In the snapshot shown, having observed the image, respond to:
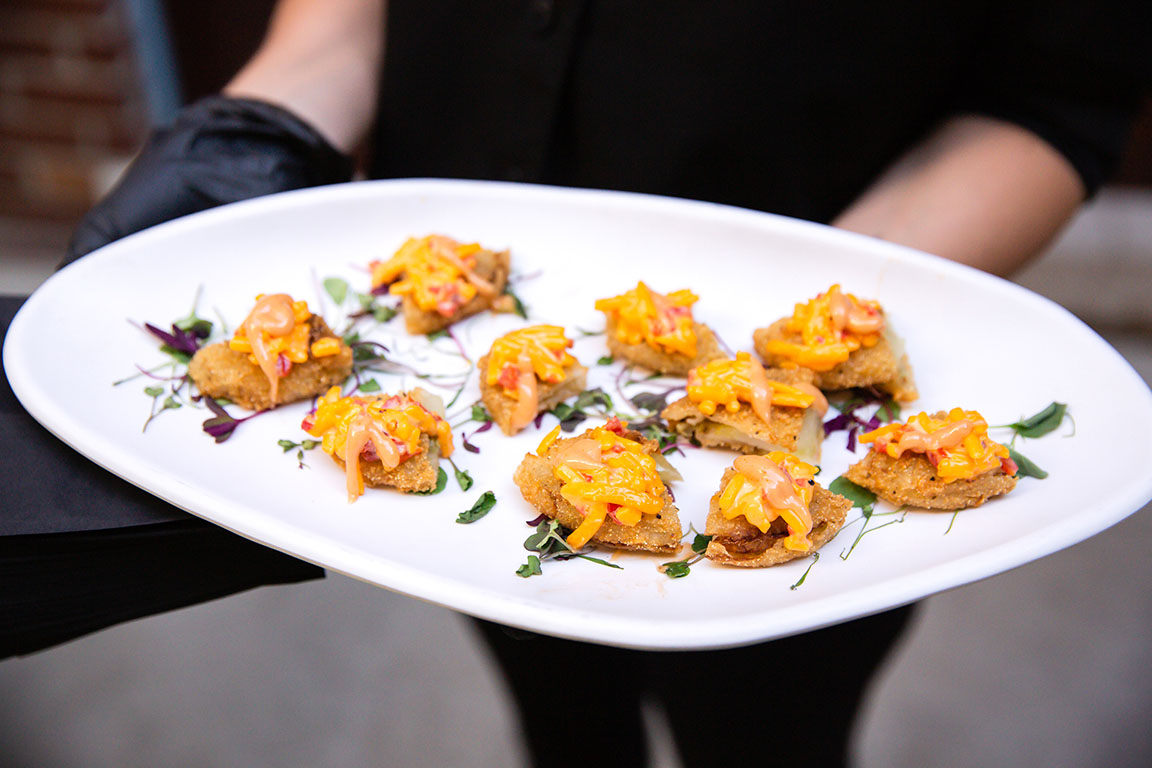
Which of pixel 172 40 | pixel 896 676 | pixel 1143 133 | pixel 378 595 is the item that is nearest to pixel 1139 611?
pixel 896 676

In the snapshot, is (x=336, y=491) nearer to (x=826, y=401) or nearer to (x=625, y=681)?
(x=826, y=401)

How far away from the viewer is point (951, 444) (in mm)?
1281

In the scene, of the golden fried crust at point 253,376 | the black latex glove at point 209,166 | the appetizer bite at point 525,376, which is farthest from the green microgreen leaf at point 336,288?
the appetizer bite at point 525,376

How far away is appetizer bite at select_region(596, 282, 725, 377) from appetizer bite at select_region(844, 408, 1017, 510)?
0.40 m

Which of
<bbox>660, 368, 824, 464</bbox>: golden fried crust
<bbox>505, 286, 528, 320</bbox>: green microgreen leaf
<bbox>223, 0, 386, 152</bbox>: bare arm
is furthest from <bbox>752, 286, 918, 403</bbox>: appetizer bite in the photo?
<bbox>223, 0, 386, 152</bbox>: bare arm

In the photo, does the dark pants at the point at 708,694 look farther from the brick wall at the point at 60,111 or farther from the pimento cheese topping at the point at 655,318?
the brick wall at the point at 60,111

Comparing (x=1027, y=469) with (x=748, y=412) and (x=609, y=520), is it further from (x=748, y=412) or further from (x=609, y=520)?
(x=609, y=520)

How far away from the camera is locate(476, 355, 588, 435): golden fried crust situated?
1.48 m

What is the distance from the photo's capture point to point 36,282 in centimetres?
441

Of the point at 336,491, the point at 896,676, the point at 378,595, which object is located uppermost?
the point at 336,491

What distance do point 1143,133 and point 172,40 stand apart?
465cm

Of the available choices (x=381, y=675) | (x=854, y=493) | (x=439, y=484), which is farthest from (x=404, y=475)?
(x=381, y=675)

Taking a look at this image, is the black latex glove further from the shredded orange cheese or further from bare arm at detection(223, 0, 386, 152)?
the shredded orange cheese

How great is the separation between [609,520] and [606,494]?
55 millimetres
